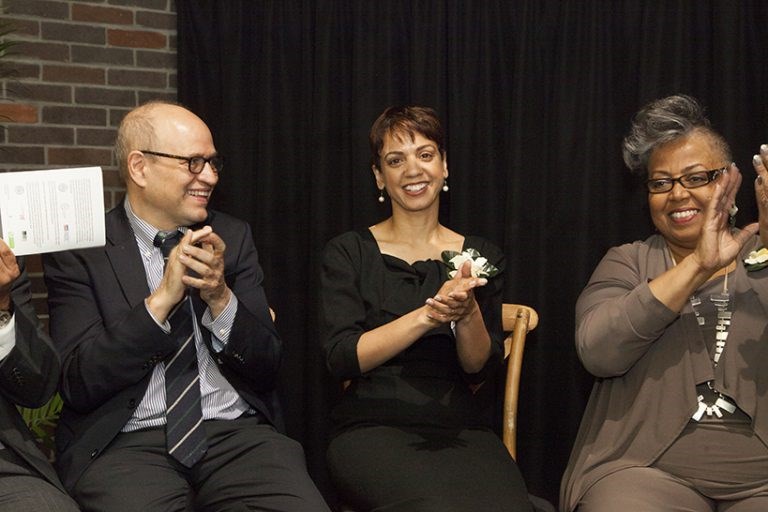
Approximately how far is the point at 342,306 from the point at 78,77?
5.11 feet

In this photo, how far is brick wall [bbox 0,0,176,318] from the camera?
329 centimetres

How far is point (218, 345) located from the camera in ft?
7.68

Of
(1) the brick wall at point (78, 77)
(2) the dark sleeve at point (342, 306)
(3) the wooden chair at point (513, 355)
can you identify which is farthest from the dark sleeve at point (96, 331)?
(1) the brick wall at point (78, 77)

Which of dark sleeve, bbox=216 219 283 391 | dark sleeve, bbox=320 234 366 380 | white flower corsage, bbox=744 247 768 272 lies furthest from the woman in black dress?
white flower corsage, bbox=744 247 768 272

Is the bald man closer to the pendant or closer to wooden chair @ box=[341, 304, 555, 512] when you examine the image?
wooden chair @ box=[341, 304, 555, 512]

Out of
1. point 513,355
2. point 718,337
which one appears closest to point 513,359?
point 513,355

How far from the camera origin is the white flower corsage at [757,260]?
7.47ft

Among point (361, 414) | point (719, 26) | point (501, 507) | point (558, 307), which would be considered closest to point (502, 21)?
point (719, 26)

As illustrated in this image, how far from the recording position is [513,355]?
266cm

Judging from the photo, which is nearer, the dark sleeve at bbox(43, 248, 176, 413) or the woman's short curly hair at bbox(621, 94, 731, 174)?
the dark sleeve at bbox(43, 248, 176, 413)

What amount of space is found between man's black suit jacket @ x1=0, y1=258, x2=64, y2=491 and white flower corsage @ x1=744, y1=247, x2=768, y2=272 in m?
1.75

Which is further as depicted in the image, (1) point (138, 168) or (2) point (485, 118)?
(2) point (485, 118)

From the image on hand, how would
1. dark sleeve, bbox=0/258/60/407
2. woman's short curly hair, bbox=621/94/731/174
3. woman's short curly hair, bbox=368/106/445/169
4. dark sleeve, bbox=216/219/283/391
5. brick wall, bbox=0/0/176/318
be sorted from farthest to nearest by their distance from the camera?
brick wall, bbox=0/0/176/318 → woman's short curly hair, bbox=368/106/445/169 → woman's short curly hair, bbox=621/94/731/174 → dark sleeve, bbox=216/219/283/391 → dark sleeve, bbox=0/258/60/407

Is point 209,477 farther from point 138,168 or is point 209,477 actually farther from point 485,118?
point 485,118
